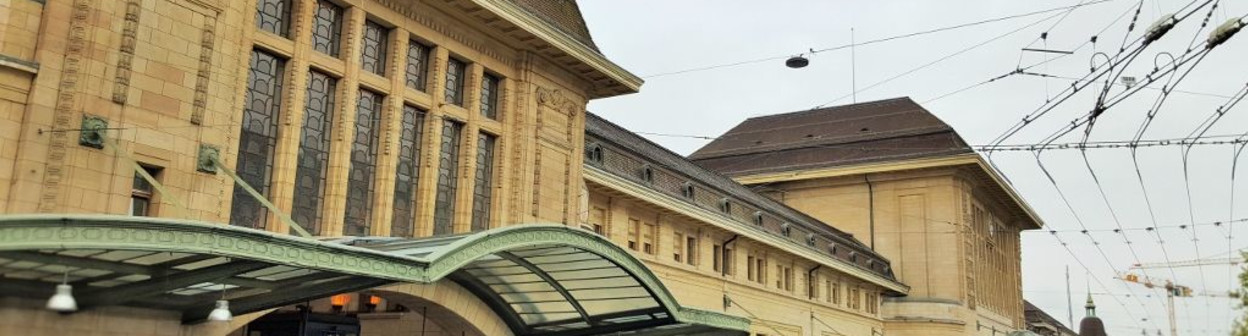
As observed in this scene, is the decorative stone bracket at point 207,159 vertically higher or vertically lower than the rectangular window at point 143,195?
higher

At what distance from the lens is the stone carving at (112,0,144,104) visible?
50.6 ft

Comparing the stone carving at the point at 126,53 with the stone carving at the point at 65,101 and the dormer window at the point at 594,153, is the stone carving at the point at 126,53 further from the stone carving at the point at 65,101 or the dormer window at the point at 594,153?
the dormer window at the point at 594,153

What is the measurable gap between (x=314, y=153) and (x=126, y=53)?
4.20m

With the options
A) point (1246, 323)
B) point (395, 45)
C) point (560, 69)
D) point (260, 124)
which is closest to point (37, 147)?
point (260, 124)

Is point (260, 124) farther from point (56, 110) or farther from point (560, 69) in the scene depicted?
point (560, 69)

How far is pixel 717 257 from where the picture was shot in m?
35.4

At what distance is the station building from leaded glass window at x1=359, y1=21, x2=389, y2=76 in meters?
0.04

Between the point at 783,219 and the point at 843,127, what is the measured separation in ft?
64.4

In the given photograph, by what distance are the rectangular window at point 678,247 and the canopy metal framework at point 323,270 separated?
9.83 m

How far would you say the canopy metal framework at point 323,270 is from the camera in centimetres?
1131

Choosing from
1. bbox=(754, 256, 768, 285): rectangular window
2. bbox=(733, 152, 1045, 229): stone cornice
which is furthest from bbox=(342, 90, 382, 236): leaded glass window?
bbox=(733, 152, 1045, 229): stone cornice

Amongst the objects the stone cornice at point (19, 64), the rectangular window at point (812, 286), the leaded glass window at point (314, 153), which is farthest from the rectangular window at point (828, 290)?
the stone cornice at point (19, 64)

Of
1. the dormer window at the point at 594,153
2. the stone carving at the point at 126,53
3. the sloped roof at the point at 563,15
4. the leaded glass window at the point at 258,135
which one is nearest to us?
the stone carving at the point at 126,53

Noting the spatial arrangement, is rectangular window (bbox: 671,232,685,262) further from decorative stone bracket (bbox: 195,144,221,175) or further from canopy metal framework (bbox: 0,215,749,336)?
decorative stone bracket (bbox: 195,144,221,175)
